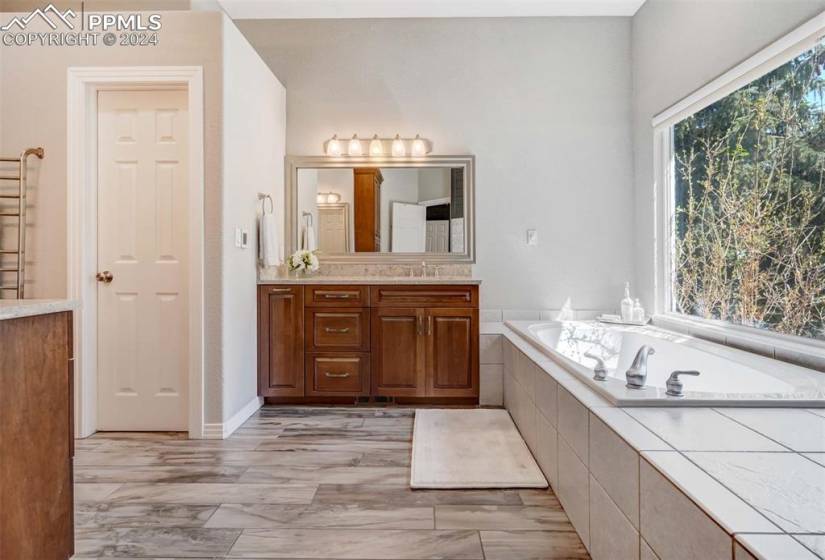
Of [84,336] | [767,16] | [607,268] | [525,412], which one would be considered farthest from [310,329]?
[767,16]

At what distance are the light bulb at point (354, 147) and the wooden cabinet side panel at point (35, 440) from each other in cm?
264

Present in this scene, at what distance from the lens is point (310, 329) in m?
3.32

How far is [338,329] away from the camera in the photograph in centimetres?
332

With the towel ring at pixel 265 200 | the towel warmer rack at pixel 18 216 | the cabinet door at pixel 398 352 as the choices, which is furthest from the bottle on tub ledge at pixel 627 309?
the towel warmer rack at pixel 18 216

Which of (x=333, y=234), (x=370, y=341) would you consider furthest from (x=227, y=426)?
(x=333, y=234)

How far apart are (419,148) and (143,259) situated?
209 cm

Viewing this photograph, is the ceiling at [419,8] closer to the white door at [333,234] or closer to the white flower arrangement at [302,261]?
the white door at [333,234]

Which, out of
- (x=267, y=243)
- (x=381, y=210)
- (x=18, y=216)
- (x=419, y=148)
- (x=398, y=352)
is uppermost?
(x=419, y=148)

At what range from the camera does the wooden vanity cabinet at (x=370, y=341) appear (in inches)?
129

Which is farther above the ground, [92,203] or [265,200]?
[265,200]

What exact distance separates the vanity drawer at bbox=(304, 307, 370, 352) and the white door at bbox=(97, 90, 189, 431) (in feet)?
2.68

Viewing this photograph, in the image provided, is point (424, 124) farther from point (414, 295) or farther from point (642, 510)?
point (642, 510)

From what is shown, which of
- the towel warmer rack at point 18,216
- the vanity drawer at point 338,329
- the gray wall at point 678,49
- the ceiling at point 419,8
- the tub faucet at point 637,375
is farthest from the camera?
the ceiling at point 419,8
